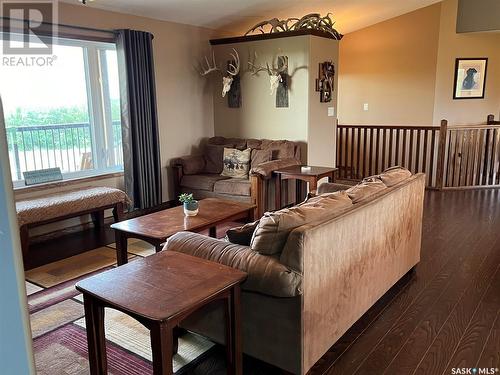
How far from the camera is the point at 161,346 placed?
151 centimetres

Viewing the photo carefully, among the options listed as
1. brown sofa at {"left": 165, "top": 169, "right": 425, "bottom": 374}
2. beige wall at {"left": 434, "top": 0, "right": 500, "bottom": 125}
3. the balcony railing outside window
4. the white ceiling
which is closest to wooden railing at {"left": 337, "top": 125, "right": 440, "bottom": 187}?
beige wall at {"left": 434, "top": 0, "right": 500, "bottom": 125}

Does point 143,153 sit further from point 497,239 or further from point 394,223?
point 497,239

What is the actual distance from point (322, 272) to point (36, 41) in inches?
150

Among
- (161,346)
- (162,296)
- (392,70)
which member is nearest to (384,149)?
(392,70)

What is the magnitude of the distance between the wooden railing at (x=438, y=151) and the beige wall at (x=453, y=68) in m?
0.87

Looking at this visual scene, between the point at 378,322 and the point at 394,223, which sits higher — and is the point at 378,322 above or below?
below

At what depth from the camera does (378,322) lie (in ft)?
8.53

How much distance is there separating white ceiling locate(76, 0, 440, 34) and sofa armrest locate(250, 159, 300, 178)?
6.61ft

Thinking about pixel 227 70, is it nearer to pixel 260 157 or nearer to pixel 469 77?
pixel 260 157

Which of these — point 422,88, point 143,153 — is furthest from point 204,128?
point 422,88

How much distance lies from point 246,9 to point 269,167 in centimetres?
218

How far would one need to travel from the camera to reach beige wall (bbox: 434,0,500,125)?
7.01 meters

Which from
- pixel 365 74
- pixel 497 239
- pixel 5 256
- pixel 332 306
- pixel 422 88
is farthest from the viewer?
pixel 365 74

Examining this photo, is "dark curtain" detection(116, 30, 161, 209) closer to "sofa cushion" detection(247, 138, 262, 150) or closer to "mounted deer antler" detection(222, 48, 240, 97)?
"mounted deer antler" detection(222, 48, 240, 97)
